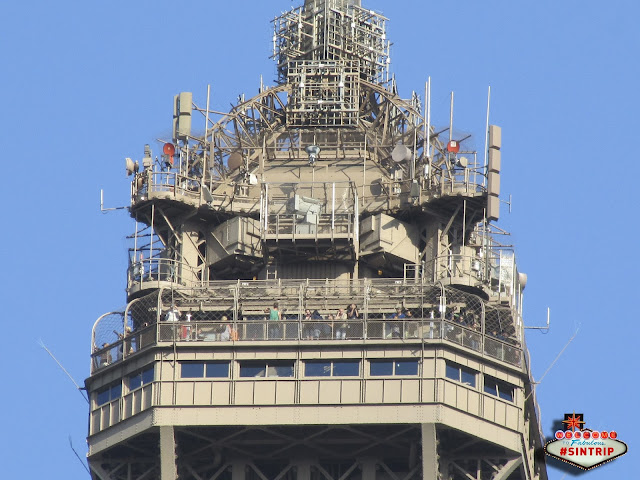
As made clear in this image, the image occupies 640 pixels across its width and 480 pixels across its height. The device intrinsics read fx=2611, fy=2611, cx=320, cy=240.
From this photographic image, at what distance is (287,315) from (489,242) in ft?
45.0

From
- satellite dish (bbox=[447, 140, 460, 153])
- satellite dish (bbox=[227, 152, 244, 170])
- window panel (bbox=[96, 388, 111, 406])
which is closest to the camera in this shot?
window panel (bbox=[96, 388, 111, 406])

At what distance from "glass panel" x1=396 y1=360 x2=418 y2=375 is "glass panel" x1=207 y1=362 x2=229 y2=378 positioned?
775 centimetres

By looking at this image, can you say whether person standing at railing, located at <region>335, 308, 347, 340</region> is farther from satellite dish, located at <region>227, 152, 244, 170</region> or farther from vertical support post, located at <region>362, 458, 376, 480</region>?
satellite dish, located at <region>227, 152, 244, 170</region>

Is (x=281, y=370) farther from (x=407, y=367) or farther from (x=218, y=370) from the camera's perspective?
(x=407, y=367)

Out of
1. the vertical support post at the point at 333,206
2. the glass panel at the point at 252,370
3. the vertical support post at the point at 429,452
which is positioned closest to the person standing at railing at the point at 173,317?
the glass panel at the point at 252,370

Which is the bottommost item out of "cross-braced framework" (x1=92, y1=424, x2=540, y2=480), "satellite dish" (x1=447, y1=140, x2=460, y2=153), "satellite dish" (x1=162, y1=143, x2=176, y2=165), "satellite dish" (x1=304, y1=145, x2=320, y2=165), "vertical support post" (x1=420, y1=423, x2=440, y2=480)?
"vertical support post" (x1=420, y1=423, x2=440, y2=480)

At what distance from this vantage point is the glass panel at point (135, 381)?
119m

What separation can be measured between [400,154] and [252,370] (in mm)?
16088

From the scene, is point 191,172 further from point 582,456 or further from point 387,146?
point 582,456

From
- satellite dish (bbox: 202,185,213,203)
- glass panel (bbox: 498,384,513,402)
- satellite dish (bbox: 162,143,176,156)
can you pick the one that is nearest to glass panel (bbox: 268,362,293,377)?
glass panel (bbox: 498,384,513,402)

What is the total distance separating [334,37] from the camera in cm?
13812

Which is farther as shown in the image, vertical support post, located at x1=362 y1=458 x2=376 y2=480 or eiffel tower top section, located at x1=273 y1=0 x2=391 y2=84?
eiffel tower top section, located at x1=273 y1=0 x2=391 y2=84

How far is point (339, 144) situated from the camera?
132 metres

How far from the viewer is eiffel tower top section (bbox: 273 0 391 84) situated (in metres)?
137
